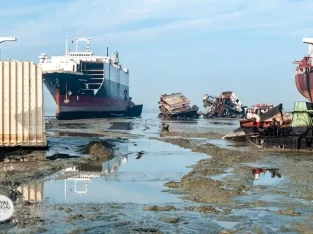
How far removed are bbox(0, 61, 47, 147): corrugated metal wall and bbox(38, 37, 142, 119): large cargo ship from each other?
1573 inches

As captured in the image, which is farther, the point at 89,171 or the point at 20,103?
the point at 20,103

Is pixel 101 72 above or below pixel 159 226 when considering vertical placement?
above

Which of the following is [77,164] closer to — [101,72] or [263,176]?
[263,176]

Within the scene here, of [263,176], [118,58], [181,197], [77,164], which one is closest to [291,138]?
[263,176]

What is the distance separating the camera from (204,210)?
32.0ft

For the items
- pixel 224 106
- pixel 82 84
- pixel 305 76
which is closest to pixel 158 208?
pixel 82 84

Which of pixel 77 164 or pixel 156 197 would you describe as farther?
pixel 77 164

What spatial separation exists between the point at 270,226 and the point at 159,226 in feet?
6.32

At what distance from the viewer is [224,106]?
3310 inches

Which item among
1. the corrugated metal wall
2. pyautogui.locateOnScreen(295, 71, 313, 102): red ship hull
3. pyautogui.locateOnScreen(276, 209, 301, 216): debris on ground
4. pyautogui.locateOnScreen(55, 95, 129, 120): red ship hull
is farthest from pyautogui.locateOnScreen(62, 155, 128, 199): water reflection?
pyautogui.locateOnScreen(295, 71, 313, 102): red ship hull

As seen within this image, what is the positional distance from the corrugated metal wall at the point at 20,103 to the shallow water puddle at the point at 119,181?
12.3 feet

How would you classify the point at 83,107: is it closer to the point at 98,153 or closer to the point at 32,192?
the point at 98,153

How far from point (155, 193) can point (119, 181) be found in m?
2.10

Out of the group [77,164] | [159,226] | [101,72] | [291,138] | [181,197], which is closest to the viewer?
[159,226]
